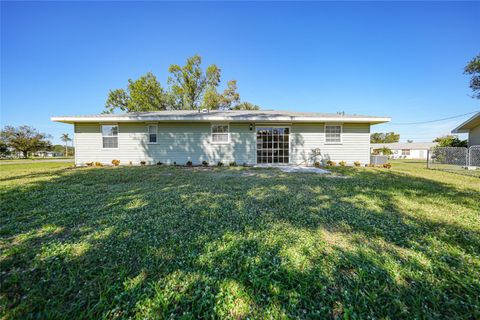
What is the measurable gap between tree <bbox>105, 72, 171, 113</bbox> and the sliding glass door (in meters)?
18.7

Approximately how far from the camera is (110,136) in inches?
430

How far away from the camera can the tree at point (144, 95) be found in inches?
938

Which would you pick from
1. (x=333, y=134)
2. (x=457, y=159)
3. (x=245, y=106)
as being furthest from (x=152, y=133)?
(x=245, y=106)

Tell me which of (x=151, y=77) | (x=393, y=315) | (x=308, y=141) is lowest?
(x=393, y=315)

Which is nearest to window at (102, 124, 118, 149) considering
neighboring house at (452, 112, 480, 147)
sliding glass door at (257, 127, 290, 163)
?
sliding glass door at (257, 127, 290, 163)

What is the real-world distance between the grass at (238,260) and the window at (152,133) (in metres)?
7.52

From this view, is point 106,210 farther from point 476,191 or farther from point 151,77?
point 151,77

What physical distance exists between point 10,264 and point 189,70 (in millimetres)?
25655

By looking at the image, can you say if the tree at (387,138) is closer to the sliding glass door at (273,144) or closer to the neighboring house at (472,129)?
the neighboring house at (472,129)

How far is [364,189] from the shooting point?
4.94 metres

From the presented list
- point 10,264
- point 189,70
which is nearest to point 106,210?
point 10,264

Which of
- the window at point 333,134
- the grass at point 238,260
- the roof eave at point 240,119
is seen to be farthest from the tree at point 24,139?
the window at point 333,134

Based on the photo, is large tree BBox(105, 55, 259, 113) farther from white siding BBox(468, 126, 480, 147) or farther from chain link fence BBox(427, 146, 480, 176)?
white siding BBox(468, 126, 480, 147)

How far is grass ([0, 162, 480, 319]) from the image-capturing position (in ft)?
4.60
